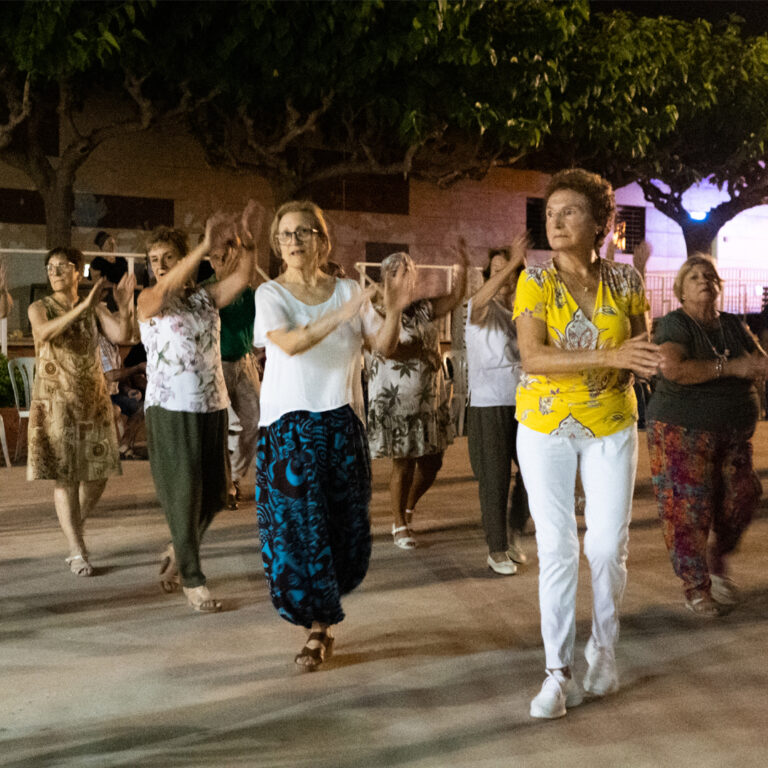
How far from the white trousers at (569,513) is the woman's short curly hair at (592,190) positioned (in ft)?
2.73

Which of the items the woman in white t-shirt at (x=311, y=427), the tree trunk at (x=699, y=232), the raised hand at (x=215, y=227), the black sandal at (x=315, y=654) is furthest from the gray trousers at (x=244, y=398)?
the tree trunk at (x=699, y=232)

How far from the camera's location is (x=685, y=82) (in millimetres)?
21203

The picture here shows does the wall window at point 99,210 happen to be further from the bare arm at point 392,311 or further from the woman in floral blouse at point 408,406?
the bare arm at point 392,311

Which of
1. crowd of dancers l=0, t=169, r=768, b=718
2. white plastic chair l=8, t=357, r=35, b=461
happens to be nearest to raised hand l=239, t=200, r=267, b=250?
crowd of dancers l=0, t=169, r=768, b=718

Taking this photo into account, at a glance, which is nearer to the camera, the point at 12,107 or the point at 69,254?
the point at 69,254

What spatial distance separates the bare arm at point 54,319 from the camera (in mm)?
6125

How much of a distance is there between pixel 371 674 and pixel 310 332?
1480 mm

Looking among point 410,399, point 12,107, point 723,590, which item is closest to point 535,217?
point 12,107

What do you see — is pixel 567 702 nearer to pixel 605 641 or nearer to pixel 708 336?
pixel 605 641

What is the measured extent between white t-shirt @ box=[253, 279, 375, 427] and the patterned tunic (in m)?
2.58

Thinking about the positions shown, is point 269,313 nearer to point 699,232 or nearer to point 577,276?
point 577,276

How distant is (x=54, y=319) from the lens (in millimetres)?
6262

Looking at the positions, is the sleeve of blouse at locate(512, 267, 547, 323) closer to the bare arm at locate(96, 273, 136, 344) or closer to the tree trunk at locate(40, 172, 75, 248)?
the bare arm at locate(96, 273, 136, 344)

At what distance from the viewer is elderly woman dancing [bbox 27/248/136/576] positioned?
627 centimetres
